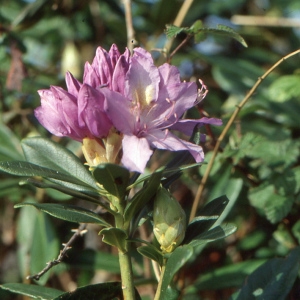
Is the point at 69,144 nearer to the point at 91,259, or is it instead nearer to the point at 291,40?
the point at 91,259

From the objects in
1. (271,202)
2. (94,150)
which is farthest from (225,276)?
(94,150)

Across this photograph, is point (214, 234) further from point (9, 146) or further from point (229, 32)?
point (9, 146)

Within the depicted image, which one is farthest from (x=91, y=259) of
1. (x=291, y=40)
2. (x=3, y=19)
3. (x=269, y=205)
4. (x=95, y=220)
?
(x=291, y=40)

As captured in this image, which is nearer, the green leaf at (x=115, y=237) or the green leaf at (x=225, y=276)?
the green leaf at (x=115, y=237)

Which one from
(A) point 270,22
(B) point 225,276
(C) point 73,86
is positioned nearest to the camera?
(C) point 73,86

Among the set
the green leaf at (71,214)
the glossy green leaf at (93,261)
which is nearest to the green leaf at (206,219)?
the green leaf at (71,214)

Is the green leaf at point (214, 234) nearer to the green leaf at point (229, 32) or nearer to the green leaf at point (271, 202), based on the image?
the green leaf at point (229, 32)

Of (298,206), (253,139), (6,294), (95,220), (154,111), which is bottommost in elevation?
(6,294)
